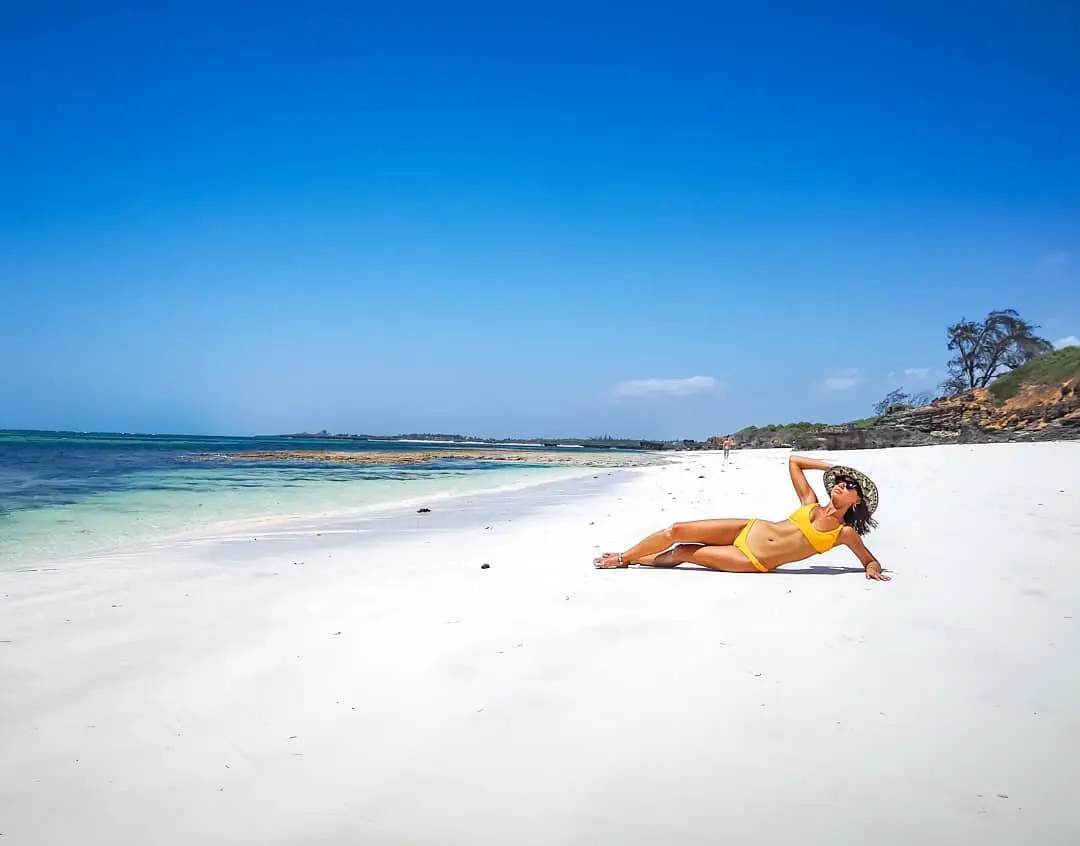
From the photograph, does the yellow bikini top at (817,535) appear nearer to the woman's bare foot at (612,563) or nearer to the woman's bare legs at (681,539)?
the woman's bare legs at (681,539)

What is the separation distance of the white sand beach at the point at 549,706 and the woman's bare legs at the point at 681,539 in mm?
211

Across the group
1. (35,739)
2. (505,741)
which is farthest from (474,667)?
(35,739)

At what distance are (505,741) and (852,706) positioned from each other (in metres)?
1.37

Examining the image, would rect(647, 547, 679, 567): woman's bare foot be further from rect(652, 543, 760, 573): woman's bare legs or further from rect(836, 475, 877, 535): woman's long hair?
rect(836, 475, 877, 535): woman's long hair

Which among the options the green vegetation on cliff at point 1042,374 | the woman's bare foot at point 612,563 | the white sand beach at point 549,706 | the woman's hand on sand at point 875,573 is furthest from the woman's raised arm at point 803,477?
the green vegetation on cliff at point 1042,374

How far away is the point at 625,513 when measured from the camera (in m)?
9.72

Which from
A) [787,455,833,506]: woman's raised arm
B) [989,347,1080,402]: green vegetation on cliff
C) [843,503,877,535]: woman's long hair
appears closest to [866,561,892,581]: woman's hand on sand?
[843,503,877,535]: woman's long hair

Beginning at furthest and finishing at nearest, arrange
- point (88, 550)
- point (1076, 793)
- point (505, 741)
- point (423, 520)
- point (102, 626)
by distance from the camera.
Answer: point (423, 520) → point (88, 550) → point (102, 626) → point (505, 741) → point (1076, 793)

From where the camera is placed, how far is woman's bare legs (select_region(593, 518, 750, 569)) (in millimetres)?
5418

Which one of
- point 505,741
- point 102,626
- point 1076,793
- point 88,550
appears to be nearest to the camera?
point 1076,793

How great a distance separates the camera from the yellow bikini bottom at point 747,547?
17.0 ft

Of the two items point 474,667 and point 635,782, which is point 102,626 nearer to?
point 474,667

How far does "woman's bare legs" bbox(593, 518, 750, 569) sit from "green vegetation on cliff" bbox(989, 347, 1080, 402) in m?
23.1

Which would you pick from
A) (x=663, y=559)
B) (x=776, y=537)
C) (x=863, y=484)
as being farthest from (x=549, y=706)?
(x=863, y=484)
